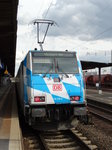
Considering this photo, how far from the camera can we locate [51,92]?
904 cm

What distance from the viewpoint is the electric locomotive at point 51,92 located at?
351 inches

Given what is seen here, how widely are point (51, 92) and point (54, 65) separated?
47.1 inches

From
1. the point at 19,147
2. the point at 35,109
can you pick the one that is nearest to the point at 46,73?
the point at 35,109

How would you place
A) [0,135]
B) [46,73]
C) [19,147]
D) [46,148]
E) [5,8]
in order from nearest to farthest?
1. [19,147]
2. [46,148]
3. [0,135]
4. [46,73]
5. [5,8]

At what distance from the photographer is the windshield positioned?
31.2ft

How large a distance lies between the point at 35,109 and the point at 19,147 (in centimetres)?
237

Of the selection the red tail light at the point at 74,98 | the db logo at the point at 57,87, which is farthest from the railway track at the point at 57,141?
the db logo at the point at 57,87

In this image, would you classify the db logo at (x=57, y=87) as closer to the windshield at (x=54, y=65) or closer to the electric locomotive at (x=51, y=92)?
the electric locomotive at (x=51, y=92)

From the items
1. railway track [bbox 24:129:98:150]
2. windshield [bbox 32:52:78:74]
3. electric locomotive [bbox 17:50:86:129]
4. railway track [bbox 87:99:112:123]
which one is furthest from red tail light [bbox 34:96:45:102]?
railway track [bbox 87:99:112:123]

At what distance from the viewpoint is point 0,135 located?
25.9 ft

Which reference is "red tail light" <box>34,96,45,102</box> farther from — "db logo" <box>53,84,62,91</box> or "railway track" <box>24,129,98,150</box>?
"railway track" <box>24,129,98,150</box>

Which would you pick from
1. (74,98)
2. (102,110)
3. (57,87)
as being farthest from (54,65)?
(102,110)

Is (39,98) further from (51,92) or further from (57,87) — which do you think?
(57,87)

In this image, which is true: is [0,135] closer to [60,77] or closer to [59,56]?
[60,77]
